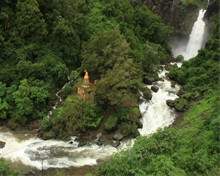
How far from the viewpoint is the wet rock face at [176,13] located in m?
47.0

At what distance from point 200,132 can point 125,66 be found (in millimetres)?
9634

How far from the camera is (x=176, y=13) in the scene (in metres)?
47.9

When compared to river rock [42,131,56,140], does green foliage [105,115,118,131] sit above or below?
above

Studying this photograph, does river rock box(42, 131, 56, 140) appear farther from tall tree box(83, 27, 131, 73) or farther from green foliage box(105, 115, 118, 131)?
tall tree box(83, 27, 131, 73)

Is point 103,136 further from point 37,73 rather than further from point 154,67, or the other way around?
point 154,67

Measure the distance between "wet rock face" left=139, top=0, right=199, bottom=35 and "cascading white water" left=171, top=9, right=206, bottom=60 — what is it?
147 cm

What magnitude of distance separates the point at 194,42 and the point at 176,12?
861 cm

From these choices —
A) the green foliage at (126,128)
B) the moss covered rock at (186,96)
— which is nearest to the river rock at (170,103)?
the moss covered rock at (186,96)

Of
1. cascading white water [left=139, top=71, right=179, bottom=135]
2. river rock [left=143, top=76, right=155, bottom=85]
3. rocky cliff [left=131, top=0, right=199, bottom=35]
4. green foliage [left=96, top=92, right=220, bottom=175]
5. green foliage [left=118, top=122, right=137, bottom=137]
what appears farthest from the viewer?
rocky cliff [left=131, top=0, right=199, bottom=35]

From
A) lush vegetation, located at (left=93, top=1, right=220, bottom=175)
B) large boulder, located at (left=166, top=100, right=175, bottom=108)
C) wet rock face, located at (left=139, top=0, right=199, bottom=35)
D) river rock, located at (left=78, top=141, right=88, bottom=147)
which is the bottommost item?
river rock, located at (left=78, top=141, right=88, bottom=147)

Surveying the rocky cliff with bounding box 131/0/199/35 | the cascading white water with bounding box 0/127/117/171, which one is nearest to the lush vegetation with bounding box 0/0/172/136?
the cascading white water with bounding box 0/127/117/171

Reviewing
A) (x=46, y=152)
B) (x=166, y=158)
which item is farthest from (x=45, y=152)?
(x=166, y=158)

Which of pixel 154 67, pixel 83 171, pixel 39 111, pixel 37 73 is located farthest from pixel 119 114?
pixel 154 67

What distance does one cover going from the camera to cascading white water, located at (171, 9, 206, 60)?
1884 inches
